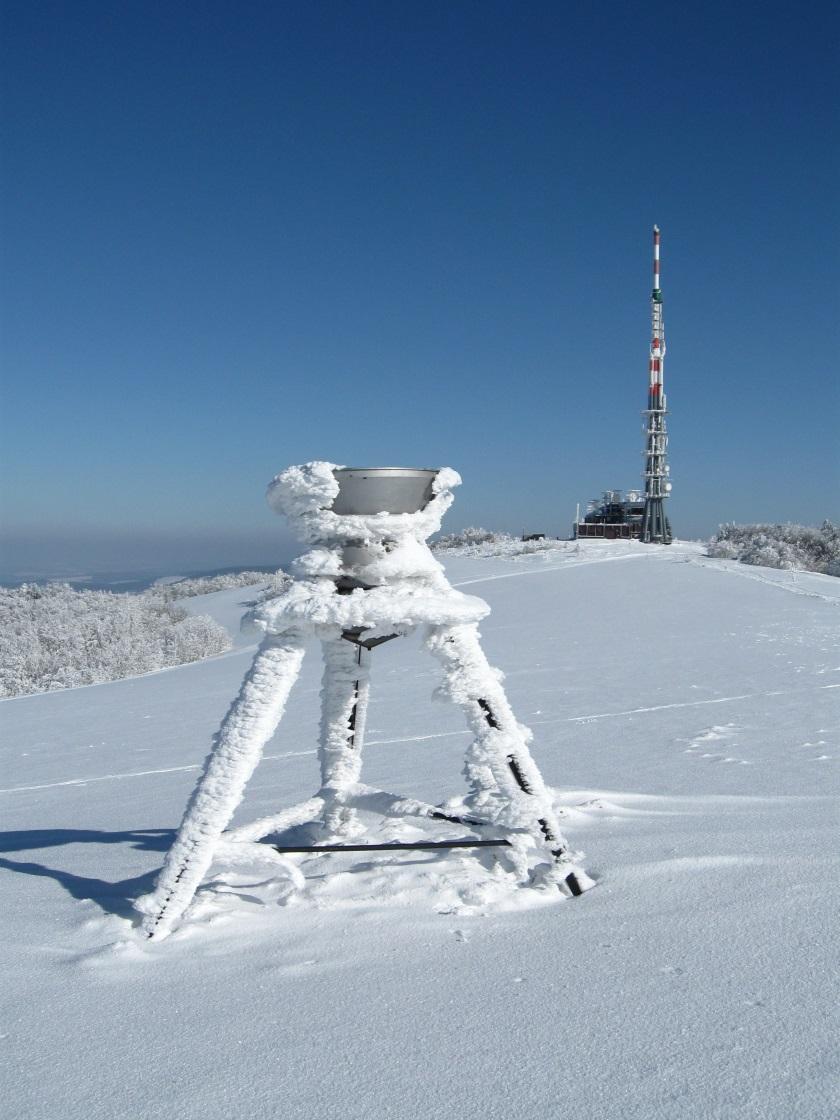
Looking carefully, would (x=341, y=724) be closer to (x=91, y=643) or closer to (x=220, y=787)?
(x=220, y=787)

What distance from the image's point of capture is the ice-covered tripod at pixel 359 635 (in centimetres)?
221

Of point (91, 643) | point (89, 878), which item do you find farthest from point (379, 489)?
point (91, 643)

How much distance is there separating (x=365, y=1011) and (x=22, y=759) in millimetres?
5427

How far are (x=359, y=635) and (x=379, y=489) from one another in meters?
0.48

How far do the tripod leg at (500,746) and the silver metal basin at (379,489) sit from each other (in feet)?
1.27

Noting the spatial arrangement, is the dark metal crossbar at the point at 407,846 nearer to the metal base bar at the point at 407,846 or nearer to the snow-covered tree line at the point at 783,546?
the metal base bar at the point at 407,846

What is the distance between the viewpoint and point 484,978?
73.7 inches

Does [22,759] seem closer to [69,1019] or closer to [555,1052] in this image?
[69,1019]

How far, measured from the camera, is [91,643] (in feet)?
43.6

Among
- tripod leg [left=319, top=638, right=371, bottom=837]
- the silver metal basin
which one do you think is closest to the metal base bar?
tripod leg [left=319, top=638, right=371, bottom=837]

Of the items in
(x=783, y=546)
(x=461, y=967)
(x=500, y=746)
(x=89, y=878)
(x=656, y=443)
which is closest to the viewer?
(x=461, y=967)

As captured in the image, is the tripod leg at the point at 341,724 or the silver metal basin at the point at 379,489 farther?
the tripod leg at the point at 341,724

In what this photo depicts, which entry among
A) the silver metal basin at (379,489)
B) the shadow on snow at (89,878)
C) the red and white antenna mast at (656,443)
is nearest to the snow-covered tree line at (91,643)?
the shadow on snow at (89,878)

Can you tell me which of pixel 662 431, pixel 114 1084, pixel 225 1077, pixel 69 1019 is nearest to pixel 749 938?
pixel 225 1077
